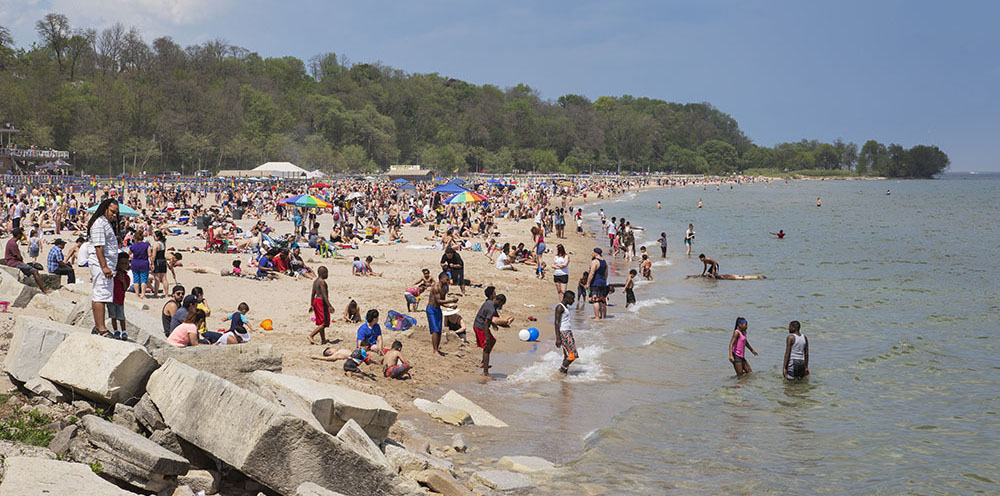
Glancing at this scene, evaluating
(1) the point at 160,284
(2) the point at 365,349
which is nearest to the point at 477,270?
(1) the point at 160,284

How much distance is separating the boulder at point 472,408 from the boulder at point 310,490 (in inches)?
158

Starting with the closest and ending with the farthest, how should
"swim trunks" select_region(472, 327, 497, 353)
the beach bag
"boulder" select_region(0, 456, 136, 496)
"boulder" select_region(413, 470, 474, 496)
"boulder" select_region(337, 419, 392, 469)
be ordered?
1. "boulder" select_region(0, 456, 136, 496)
2. "boulder" select_region(337, 419, 392, 469)
3. "boulder" select_region(413, 470, 474, 496)
4. "swim trunks" select_region(472, 327, 497, 353)
5. the beach bag

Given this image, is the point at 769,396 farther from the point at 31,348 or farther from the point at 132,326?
the point at 31,348

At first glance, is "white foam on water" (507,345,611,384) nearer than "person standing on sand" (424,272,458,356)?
Yes

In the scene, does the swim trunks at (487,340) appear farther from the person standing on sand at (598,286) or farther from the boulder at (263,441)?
the person standing on sand at (598,286)

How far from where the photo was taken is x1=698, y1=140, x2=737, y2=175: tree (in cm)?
17362

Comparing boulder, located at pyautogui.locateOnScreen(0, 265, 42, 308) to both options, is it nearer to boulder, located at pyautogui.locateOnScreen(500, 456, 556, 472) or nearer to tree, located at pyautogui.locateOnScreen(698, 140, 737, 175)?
boulder, located at pyautogui.locateOnScreen(500, 456, 556, 472)

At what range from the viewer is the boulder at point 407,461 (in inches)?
293

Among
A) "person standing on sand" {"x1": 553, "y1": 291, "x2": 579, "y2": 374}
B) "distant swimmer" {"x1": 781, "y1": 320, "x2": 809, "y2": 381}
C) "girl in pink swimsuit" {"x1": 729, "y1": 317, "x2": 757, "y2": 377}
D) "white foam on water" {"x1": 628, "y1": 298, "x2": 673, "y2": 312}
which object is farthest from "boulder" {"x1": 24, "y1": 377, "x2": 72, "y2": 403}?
"white foam on water" {"x1": 628, "y1": 298, "x2": 673, "y2": 312}

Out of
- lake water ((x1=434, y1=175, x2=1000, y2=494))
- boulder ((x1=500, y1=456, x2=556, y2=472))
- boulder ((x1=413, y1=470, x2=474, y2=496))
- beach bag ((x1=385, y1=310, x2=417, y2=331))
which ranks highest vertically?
beach bag ((x1=385, y1=310, x2=417, y2=331))

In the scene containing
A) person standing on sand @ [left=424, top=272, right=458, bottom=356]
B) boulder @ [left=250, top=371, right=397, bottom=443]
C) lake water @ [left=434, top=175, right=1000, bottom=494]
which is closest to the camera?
boulder @ [left=250, top=371, right=397, bottom=443]

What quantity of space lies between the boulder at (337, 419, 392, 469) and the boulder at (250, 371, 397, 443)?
0.24 metres

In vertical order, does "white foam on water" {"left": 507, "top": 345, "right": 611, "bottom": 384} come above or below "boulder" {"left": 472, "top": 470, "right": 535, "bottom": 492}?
below

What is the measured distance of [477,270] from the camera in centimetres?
2347
